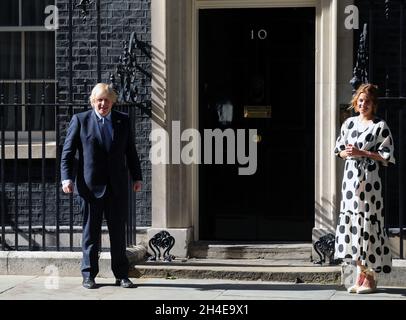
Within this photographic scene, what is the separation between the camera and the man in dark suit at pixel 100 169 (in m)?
8.09

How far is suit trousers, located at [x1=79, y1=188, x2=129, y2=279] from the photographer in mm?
8164

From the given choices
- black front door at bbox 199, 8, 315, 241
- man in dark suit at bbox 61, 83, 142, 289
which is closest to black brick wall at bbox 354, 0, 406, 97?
black front door at bbox 199, 8, 315, 241

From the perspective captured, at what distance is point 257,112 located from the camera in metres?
9.66

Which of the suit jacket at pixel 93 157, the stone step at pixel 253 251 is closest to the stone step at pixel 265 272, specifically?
the stone step at pixel 253 251

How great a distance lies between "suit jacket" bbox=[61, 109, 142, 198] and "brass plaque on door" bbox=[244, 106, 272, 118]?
189cm

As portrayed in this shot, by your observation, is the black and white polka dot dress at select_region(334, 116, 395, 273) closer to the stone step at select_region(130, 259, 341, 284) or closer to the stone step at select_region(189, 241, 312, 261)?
the stone step at select_region(130, 259, 341, 284)

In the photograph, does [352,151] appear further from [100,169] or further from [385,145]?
[100,169]

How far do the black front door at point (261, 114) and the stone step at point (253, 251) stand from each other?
0.25 meters

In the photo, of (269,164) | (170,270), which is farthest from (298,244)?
(170,270)

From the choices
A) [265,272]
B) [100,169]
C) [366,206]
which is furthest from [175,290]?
[366,206]

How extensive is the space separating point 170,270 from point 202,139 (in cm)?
156

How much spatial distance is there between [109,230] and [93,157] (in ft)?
2.15
